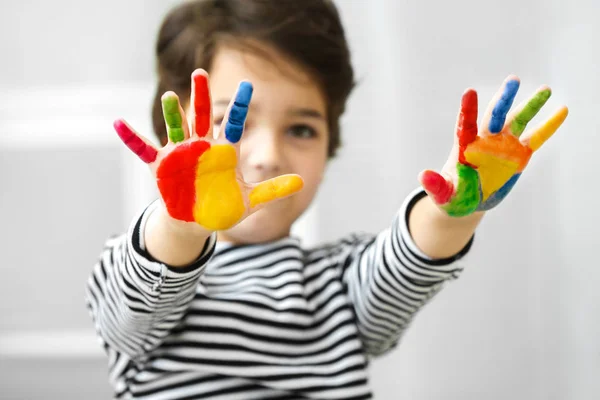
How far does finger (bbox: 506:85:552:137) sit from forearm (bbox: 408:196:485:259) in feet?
0.29

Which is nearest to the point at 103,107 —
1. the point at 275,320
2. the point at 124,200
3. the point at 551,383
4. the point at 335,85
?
the point at 124,200

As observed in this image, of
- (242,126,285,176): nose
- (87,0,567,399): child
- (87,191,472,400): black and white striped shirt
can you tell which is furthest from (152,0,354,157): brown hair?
(87,191,472,400): black and white striped shirt

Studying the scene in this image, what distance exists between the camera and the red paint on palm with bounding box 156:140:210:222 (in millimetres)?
464

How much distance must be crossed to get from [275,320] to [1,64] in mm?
727

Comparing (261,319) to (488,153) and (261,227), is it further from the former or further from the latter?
(488,153)

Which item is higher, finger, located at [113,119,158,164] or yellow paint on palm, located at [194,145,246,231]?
finger, located at [113,119,158,164]

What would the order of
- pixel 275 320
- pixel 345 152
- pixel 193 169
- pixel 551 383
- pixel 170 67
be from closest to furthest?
1. pixel 193 169
2. pixel 275 320
3. pixel 170 67
4. pixel 551 383
5. pixel 345 152

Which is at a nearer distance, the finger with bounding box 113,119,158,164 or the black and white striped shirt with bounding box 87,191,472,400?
the finger with bounding box 113,119,158,164

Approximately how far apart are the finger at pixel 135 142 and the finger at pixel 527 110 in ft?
0.92

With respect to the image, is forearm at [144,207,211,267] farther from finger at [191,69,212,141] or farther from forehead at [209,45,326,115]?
forehead at [209,45,326,115]

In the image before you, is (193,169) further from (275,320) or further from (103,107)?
(103,107)

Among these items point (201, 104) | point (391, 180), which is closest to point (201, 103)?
point (201, 104)

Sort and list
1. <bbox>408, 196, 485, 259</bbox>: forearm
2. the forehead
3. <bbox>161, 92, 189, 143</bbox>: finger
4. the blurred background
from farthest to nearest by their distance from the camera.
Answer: the blurred background, the forehead, <bbox>408, 196, 485, 259</bbox>: forearm, <bbox>161, 92, 189, 143</bbox>: finger

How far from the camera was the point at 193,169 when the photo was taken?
47cm
